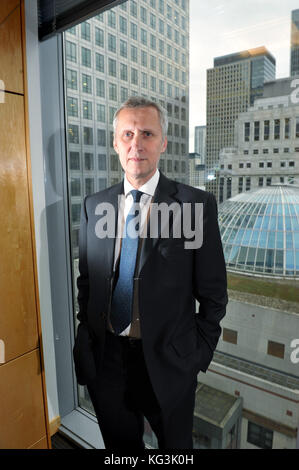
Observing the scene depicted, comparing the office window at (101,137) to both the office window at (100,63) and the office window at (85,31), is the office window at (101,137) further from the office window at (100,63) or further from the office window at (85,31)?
the office window at (85,31)

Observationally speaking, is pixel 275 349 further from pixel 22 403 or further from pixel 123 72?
pixel 123 72

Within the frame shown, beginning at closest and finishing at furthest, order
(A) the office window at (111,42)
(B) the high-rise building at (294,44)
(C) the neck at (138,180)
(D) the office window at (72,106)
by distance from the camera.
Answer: (B) the high-rise building at (294,44) → (C) the neck at (138,180) → (A) the office window at (111,42) → (D) the office window at (72,106)

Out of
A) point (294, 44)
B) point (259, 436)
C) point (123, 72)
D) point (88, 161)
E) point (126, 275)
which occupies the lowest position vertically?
point (259, 436)

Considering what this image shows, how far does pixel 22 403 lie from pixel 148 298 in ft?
3.89

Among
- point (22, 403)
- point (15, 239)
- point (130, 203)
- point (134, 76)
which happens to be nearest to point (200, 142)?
point (130, 203)

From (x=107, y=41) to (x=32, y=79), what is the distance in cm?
53

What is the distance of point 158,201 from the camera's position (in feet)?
5.00

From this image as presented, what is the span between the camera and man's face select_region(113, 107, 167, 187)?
1517 millimetres

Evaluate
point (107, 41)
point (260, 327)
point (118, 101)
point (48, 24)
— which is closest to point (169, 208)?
point (260, 327)

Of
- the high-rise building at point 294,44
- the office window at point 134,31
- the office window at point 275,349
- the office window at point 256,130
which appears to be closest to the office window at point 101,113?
the office window at point 134,31

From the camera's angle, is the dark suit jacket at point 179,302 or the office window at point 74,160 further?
the office window at point 74,160

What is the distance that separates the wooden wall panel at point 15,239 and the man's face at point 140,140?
0.64m

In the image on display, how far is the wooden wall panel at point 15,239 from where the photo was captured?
5.84 ft
